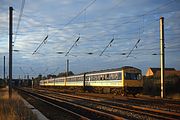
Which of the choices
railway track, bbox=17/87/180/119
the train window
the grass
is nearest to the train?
the train window

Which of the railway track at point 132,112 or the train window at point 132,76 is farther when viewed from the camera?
the train window at point 132,76

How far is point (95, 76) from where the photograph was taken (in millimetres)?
45281

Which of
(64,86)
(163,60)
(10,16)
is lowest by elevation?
(64,86)

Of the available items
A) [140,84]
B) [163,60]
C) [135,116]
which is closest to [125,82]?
Answer: [140,84]

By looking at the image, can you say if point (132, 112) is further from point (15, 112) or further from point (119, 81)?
point (119, 81)

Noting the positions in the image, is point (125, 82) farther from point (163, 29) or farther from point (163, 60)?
point (163, 29)

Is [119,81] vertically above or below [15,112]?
above

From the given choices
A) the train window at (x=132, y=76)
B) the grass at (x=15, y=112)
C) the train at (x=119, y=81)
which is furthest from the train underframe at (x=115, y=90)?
the grass at (x=15, y=112)

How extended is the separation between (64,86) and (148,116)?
55.3 metres

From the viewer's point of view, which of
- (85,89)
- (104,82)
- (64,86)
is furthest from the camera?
(64,86)

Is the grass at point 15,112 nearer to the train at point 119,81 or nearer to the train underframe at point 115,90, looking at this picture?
the train at point 119,81

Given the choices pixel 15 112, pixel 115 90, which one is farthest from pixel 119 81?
pixel 15 112

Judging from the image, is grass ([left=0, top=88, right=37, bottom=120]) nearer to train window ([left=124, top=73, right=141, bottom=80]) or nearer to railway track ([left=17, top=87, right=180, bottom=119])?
railway track ([left=17, top=87, right=180, bottom=119])

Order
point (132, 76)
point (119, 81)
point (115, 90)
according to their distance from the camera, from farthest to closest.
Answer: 1. point (115, 90)
2. point (132, 76)
3. point (119, 81)
